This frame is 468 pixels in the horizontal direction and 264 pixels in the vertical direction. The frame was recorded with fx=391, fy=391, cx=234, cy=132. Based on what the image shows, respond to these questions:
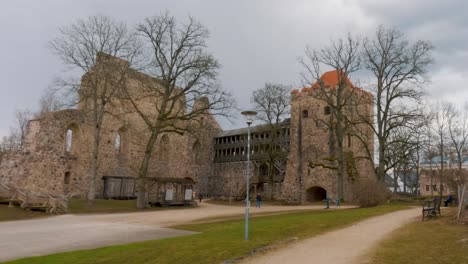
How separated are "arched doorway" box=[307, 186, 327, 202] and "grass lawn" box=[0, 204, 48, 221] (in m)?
24.9

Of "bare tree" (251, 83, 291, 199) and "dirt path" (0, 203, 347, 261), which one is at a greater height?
"bare tree" (251, 83, 291, 199)

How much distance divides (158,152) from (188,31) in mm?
18586

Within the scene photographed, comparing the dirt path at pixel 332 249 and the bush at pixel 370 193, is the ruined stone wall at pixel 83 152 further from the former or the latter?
the dirt path at pixel 332 249

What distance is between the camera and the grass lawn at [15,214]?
63.4 feet

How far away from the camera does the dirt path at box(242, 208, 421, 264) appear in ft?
26.5

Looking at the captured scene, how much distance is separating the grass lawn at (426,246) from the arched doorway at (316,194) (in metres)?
25.3

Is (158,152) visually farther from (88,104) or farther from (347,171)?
(347,171)

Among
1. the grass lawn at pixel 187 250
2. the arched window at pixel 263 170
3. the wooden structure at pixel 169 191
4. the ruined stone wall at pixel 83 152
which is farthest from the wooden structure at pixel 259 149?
the grass lawn at pixel 187 250

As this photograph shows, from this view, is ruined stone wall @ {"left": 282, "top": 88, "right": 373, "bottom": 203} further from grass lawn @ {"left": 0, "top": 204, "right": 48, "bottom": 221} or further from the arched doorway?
grass lawn @ {"left": 0, "top": 204, "right": 48, "bottom": 221}

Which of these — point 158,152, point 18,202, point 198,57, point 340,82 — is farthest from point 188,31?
point 158,152

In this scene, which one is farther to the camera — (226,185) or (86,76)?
(226,185)

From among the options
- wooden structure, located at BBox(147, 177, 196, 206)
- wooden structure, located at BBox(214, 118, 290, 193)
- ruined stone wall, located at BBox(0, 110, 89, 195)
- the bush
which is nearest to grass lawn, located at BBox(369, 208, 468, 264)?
the bush

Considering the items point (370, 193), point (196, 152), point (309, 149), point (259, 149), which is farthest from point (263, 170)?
point (370, 193)

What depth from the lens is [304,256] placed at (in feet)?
27.5
